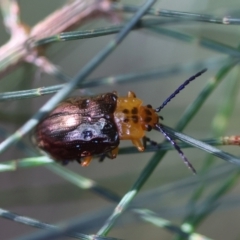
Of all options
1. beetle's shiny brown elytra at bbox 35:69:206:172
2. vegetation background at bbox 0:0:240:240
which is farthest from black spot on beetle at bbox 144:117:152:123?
vegetation background at bbox 0:0:240:240

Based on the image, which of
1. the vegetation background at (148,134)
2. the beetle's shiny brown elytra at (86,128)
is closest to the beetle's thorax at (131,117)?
the beetle's shiny brown elytra at (86,128)

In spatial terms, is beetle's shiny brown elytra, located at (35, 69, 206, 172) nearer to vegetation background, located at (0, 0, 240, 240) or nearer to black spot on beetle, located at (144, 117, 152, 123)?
black spot on beetle, located at (144, 117, 152, 123)

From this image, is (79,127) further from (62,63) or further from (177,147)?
(62,63)

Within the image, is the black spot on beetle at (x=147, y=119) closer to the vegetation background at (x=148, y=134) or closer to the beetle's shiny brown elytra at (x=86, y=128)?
the beetle's shiny brown elytra at (x=86, y=128)

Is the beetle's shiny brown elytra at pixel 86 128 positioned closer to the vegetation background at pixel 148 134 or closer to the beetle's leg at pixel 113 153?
the beetle's leg at pixel 113 153

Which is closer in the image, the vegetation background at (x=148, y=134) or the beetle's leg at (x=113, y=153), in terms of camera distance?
the beetle's leg at (x=113, y=153)

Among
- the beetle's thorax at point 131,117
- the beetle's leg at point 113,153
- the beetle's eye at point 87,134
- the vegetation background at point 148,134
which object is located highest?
the vegetation background at point 148,134

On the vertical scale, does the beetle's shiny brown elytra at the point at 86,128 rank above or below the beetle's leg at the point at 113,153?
above

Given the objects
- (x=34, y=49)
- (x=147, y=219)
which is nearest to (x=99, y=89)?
(x=34, y=49)
